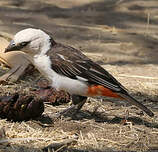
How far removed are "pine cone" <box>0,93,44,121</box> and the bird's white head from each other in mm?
489

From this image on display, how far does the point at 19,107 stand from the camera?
18.0ft

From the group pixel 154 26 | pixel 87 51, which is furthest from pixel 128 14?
pixel 87 51

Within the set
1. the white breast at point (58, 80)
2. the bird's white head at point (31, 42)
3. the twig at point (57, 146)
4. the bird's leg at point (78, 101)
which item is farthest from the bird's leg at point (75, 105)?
the twig at point (57, 146)

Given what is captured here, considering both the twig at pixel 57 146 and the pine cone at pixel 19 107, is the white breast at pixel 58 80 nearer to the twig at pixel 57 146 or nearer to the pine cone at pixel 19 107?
the pine cone at pixel 19 107

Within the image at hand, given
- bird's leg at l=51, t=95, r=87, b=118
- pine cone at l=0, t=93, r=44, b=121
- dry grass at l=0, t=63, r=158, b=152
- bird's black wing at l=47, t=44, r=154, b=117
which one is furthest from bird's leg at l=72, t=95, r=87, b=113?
pine cone at l=0, t=93, r=44, b=121

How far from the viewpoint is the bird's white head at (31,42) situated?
548 centimetres

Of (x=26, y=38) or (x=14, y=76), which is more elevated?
(x=26, y=38)

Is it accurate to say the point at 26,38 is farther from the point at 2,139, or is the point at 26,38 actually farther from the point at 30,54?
the point at 2,139

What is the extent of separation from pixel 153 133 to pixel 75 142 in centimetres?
93

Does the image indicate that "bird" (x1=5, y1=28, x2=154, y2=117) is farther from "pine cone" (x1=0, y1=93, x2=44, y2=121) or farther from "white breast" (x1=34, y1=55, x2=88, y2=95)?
"pine cone" (x1=0, y1=93, x2=44, y2=121)

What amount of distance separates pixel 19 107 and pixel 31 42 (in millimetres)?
677

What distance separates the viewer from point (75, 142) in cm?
512

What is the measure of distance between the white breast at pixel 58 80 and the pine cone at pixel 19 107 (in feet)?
0.98

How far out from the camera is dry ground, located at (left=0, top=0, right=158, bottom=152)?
5.24 m
